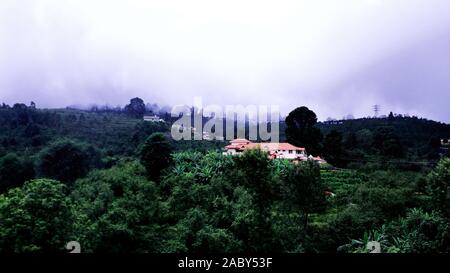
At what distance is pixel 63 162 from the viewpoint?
28.8 metres

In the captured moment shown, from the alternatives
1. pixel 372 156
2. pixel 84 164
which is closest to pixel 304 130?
pixel 372 156

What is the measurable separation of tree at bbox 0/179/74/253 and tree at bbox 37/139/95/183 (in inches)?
769

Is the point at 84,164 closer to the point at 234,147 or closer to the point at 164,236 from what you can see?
the point at 234,147

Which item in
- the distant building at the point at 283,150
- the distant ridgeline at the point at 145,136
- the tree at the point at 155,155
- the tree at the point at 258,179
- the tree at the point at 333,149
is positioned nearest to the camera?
the tree at the point at 258,179

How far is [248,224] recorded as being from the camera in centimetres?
1409

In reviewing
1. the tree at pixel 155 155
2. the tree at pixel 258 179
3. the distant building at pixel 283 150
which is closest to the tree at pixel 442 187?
the tree at pixel 258 179

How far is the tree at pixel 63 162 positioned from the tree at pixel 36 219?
19.5 metres

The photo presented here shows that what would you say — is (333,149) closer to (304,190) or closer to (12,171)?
(304,190)

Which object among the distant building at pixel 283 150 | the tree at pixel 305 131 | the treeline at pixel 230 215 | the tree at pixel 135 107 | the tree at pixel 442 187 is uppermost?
the tree at pixel 135 107

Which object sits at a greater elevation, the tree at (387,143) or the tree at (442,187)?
the tree at (387,143)

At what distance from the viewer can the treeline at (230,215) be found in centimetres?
980

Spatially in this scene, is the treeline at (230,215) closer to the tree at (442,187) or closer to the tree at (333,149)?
the tree at (442,187)

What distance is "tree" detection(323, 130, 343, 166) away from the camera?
32250 mm
